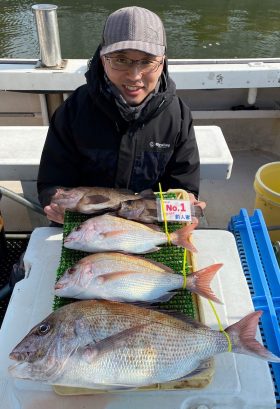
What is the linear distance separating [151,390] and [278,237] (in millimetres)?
1979

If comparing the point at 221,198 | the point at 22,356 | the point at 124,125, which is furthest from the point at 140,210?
the point at 221,198

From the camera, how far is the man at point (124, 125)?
71.4 inches

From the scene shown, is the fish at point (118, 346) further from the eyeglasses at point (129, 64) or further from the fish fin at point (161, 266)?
the eyeglasses at point (129, 64)

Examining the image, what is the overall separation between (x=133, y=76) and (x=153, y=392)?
1388mm

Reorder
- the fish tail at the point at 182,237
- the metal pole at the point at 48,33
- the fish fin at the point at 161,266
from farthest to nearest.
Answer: the metal pole at the point at 48,33
the fish tail at the point at 182,237
the fish fin at the point at 161,266

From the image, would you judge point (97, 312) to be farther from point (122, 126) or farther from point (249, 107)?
point (249, 107)

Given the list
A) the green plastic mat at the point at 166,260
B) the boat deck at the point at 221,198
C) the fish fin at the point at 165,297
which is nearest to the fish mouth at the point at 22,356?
the green plastic mat at the point at 166,260

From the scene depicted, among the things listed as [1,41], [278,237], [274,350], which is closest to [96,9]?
[1,41]

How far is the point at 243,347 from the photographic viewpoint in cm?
143

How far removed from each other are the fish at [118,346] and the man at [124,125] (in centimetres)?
77

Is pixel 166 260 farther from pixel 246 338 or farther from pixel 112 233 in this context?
pixel 246 338

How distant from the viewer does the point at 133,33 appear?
1763 millimetres

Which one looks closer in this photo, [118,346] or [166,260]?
[118,346]

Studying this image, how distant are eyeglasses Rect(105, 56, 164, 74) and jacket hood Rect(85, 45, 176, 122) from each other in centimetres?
17
